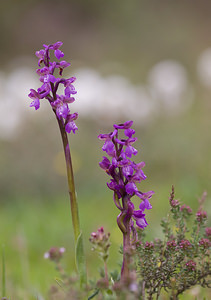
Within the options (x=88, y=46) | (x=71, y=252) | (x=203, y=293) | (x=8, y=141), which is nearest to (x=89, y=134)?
(x=8, y=141)

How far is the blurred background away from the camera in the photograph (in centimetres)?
384

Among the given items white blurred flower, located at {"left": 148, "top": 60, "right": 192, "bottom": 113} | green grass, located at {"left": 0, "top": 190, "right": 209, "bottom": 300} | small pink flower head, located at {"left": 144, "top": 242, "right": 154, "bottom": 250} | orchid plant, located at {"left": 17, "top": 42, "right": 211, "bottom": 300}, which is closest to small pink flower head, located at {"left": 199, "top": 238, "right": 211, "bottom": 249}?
orchid plant, located at {"left": 17, "top": 42, "right": 211, "bottom": 300}

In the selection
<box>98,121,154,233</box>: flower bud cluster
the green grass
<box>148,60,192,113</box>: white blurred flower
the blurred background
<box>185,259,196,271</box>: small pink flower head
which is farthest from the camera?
<box>148,60,192,113</box>: white blurred flower

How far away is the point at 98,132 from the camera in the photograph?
7.24m

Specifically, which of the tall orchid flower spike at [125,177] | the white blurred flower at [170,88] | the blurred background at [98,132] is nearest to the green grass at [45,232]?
the blurred background at [98,132]

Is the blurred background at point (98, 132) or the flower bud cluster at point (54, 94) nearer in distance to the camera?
the flower bud cluster at point (54, 94)

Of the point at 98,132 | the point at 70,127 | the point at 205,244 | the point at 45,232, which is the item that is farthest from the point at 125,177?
the point at 98,132

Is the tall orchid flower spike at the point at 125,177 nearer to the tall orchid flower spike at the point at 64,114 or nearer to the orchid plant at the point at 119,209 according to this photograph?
the orchid plant at the point at 119,209

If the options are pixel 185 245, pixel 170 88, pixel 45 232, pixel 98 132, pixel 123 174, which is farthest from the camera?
pixel 170 88

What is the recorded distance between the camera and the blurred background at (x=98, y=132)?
151 inches

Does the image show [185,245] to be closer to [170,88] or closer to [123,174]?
[123,174]

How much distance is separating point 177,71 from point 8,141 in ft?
8.18

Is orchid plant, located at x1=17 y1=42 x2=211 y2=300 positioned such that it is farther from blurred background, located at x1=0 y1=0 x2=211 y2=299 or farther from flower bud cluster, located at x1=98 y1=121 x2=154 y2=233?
blurred background, located at x1=0 y1=0 x2=211 y2=299

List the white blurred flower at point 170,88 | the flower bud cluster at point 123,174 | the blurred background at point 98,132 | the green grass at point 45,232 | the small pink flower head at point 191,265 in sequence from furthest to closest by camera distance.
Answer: the white blurred flower at point 170,88
the blurred background at point 98,132
the green grass at point 45,232
the small pink flower head at point 191,265
the flower bud cluster at point 123,174
